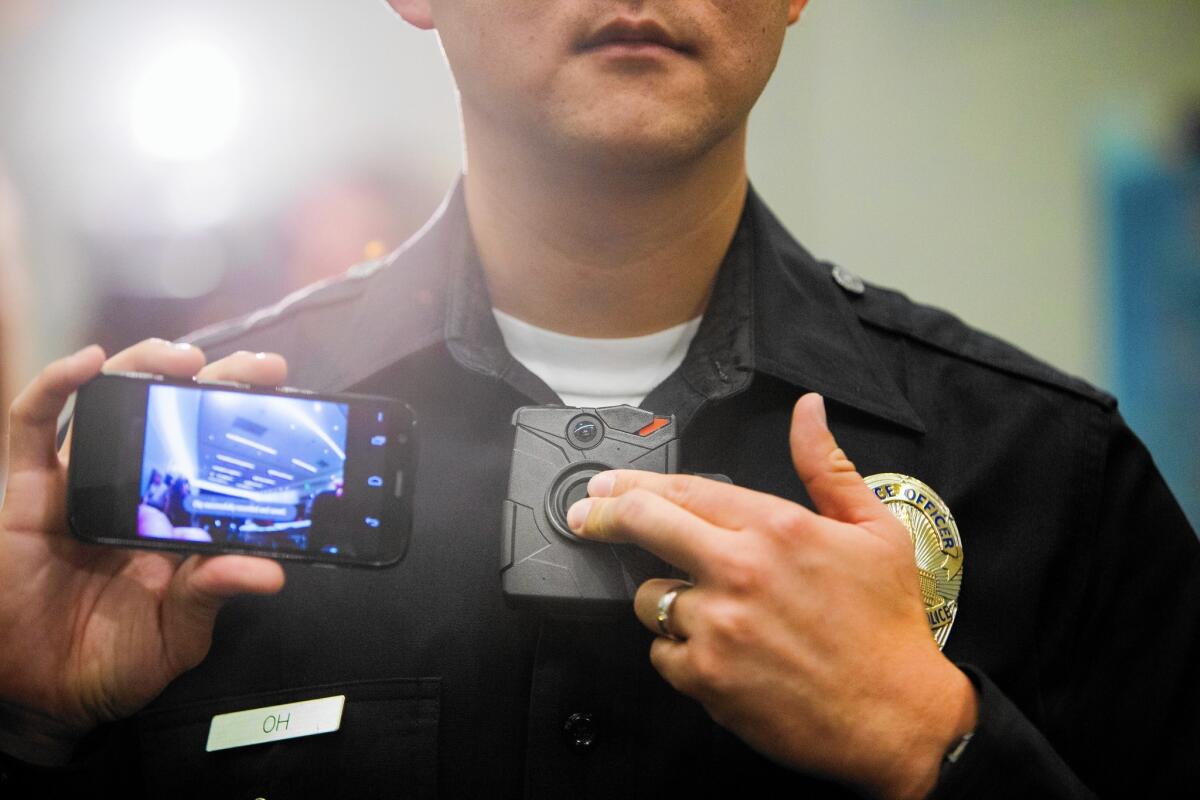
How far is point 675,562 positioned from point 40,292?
10.9ft

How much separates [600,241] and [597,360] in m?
0.11

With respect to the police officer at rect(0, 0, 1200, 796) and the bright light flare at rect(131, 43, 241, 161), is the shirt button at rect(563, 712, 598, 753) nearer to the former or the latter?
the police officer at rect(0, 0, 1200, 796)

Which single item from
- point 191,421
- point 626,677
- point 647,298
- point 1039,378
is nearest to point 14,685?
point 191,421

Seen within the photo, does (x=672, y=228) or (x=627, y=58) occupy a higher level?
(x=627, y=58)

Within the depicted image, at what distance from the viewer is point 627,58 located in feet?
2.52

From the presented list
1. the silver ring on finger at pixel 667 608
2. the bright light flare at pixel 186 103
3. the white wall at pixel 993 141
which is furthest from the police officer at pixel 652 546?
the bright light flare at pixel 186 103

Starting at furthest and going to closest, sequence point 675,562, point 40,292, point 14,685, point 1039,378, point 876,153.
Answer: point 40,292, point 876,153, point 1039,378, point 14,685, point 675,562

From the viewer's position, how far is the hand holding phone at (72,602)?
0.67m

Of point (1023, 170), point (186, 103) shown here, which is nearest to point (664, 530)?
point (1023, 170)

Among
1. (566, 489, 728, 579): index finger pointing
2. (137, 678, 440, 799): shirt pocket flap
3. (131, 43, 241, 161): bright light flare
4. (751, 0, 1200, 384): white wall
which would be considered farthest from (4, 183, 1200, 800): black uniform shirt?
(131, 43, 241, 161): bright light flare

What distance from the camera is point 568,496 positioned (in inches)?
25.4

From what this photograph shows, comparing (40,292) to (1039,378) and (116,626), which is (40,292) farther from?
(1039,378)

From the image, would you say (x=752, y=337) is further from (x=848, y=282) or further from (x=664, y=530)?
(x=664, y=530)

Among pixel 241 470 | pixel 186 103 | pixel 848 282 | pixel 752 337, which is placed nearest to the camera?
pixel 241 470
